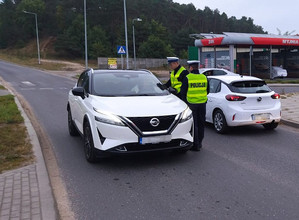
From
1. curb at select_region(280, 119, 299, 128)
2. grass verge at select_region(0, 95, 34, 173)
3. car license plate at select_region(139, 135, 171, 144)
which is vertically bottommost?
curb at select_region(280, 119, 299, 128)

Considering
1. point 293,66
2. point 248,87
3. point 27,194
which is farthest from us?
point 293,66

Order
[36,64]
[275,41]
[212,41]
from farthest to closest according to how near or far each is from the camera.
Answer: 1. [36,64]
2. [275,41]
3. [212,41]

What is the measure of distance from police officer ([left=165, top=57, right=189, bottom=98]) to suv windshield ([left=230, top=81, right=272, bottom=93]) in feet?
5.68

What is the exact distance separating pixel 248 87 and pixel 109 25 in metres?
76.9

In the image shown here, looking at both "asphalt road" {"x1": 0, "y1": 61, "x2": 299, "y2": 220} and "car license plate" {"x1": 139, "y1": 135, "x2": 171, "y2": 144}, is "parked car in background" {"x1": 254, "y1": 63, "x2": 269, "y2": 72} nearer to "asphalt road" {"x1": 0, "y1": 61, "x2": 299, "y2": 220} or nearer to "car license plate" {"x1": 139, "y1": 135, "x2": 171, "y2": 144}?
"asphalt road" {"x1": 0, "y1": 61, "x2": 299, "y2": 220}

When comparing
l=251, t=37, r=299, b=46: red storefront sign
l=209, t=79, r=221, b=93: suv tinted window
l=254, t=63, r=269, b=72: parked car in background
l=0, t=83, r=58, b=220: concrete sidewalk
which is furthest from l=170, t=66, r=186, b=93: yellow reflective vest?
l=254, t=63, r=269, b=72: parked car in background

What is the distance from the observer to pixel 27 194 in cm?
436

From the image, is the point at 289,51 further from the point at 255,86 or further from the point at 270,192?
the point at 270,192

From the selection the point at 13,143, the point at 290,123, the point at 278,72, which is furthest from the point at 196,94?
the point at 278,72

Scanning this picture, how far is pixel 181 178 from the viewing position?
5.11 metres

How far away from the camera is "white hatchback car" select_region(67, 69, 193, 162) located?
17.2 feet

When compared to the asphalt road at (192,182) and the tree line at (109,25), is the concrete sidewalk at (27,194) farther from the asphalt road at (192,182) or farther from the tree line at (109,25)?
the tree line at (109,25)

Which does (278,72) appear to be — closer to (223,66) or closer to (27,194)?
(223,66)

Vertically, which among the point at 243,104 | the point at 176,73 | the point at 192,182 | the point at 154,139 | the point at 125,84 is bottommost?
the point at 192,182
